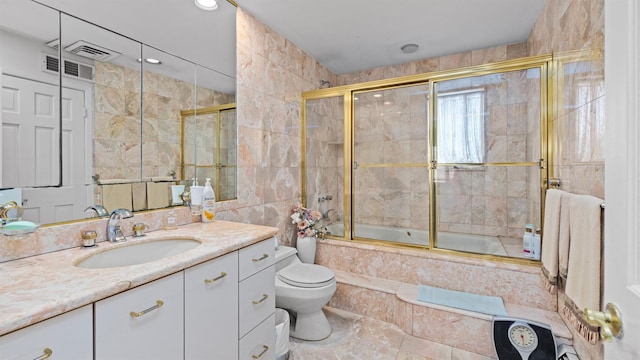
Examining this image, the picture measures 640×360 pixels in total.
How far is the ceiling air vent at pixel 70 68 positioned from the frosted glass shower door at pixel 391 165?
84.4 inches

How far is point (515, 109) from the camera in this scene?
8.30 feet

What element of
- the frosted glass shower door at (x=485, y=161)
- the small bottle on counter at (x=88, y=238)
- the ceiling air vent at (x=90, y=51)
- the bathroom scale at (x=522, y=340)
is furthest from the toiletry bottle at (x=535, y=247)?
the ceiling air vent at (x=90, y=51)

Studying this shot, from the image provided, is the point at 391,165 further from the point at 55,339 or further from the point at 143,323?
the point at 55,339

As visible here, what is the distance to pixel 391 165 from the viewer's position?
3.13 meters

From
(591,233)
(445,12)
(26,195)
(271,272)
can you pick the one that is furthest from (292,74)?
(591,233)

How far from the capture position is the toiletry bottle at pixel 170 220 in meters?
1.60

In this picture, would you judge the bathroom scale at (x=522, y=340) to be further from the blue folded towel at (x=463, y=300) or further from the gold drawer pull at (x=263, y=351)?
the gold drawer pull at (x=263, y=351)

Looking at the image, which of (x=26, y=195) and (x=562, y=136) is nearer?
(x=26, y=195)

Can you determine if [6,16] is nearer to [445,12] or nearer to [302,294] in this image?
[302,294]

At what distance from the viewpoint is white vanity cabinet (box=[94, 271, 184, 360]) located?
80 centimetres

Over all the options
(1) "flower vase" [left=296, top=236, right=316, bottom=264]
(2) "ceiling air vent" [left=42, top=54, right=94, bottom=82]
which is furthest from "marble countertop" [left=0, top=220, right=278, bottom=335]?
(1) "flower vase" [left=296, top=236, right=316, bottom=264]

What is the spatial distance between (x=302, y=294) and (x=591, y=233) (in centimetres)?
157

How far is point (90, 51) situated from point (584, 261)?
245 cm

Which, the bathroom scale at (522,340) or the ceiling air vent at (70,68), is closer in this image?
the ceiling air vent at (70,68)
